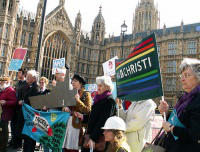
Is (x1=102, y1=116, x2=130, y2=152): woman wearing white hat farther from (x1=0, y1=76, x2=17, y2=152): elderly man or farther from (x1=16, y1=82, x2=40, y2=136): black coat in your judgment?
(x1=0, y1=76, x2=17, y2=152): elderly man

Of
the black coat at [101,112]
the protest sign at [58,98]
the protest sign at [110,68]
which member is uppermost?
the protest sign at [110,68]

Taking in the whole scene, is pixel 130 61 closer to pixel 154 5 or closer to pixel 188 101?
pixel 188 101

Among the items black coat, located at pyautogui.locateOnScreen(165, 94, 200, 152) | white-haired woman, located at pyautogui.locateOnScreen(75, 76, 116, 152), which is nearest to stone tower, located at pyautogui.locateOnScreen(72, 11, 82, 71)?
white-haired woman, located at pyautogui.locateOnScreen(75, 76, 116, 152)

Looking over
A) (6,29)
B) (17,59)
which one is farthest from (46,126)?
(6,29)

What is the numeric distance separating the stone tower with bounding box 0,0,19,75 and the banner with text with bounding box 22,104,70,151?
26006mm

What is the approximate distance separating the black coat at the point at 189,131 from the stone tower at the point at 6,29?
30.0 m

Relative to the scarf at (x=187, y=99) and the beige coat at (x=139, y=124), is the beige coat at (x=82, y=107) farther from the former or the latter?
the scarf at (x=187, y=99)

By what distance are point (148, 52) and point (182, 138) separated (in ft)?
4.47

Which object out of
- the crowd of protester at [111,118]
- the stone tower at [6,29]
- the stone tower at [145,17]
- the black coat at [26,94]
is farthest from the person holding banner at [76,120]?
the stone tower at [145,17]

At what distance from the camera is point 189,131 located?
230 cm

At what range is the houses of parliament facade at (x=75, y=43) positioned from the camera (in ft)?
102

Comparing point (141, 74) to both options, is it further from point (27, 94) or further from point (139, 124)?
point (27, 94)

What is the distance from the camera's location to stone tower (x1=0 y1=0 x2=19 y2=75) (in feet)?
96.6

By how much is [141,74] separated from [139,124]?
2.78 feet
